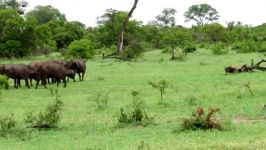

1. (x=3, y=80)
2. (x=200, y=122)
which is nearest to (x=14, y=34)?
(x=3, y=80)

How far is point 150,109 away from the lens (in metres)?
15.2

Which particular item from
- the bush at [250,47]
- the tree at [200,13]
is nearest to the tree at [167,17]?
the tree at [200,13]

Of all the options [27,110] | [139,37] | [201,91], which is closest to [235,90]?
[201,91]

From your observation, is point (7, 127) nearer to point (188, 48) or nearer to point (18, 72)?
point (18, 72)

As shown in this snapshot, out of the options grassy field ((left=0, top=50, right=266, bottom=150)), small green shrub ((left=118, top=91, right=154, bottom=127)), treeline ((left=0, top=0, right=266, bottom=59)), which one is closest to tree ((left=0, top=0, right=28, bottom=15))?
treeline ((left=0, top=0, right=266, bottom=59))

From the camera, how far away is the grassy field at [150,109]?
33.7ft

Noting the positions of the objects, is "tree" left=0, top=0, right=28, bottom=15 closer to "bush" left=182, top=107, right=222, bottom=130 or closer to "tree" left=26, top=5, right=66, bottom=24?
"tree" left=26, top=5, right=66, bottom=24

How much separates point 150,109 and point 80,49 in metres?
23.9

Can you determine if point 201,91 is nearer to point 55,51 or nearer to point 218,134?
point 218,134

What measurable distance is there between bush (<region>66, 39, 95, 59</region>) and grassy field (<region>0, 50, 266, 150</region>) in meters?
9.64

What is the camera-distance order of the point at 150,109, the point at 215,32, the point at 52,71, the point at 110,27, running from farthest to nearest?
the point at 215,32, the point at 110,27, the point at 52,71, the point at 150,109

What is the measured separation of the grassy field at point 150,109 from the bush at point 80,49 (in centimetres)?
964

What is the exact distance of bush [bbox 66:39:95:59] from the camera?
1506 inches

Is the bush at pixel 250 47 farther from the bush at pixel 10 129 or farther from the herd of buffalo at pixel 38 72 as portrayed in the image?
the bush at pixel 10 129
